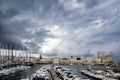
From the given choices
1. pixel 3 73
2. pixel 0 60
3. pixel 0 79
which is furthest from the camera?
pixel 0 60

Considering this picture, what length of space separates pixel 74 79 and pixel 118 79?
27.9 m

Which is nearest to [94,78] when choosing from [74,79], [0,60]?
[74,79]

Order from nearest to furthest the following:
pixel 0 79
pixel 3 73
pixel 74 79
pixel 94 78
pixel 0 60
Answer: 1. pixel 74 79
2. pixel 0 79
3. pixel 94 78
4. pixel 3 73
5. pixel 0 60

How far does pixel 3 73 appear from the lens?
117 meters

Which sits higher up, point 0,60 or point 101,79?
point 0,60

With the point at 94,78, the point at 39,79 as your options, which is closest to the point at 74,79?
the point at 39,79

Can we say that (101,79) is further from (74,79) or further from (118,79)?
(74,79)

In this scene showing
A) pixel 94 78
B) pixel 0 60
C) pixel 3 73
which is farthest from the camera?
pixel 0 60

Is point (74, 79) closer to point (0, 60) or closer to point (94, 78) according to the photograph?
point (94, 78)

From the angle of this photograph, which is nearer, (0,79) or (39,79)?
(39,79)

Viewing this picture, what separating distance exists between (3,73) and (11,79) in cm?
1996

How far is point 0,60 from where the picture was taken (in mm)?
162000

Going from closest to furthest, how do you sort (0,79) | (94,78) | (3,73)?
Answer: (0,79) → (94,78) → (3,73)

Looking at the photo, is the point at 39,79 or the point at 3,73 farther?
the point at 3,73
